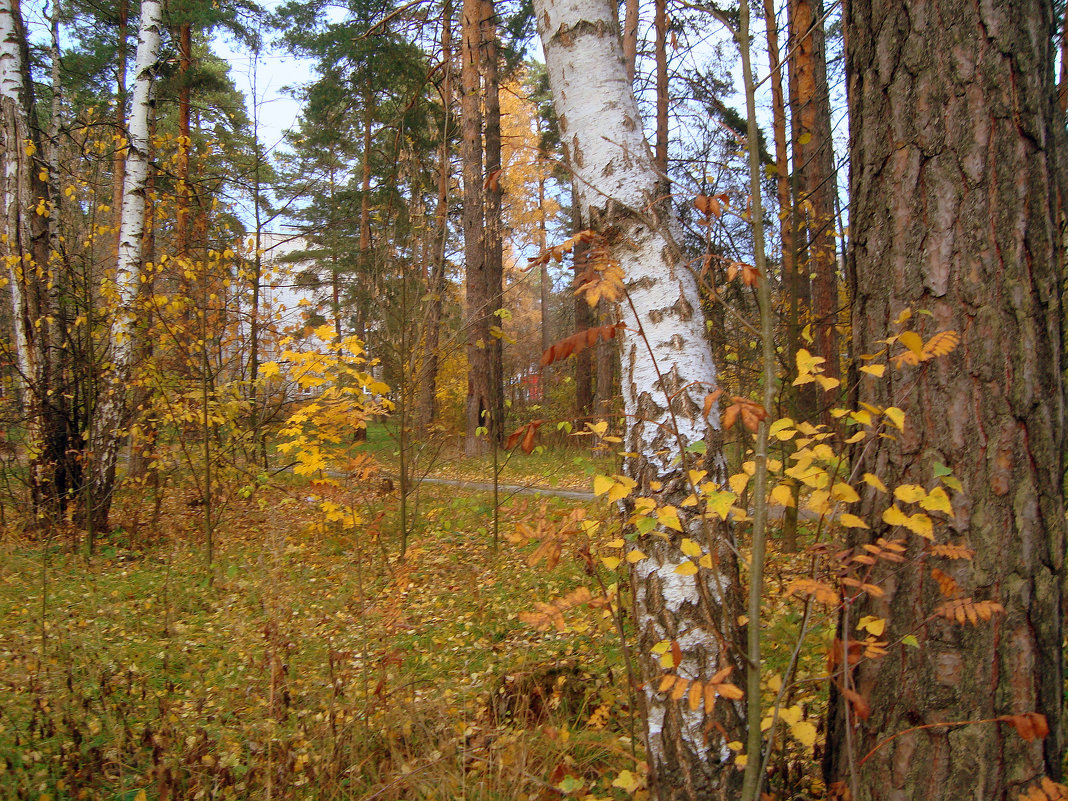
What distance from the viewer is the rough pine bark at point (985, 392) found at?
1.43 meters

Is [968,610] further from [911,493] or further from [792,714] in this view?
[792,714]

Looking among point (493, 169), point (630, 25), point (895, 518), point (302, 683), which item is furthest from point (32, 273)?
point (630, 25)

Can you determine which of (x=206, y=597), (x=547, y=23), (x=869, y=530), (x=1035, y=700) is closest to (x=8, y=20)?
(x=206, y=597)

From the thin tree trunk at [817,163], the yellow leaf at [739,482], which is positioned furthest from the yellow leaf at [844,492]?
the thin tree trunk at [817,163]

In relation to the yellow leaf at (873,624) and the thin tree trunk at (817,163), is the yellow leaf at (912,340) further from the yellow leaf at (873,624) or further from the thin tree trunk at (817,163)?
the thin tree trunk at (817,163)

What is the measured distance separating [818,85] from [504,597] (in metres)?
5.26

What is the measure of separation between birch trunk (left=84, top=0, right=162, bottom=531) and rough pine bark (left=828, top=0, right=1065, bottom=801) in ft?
19.8

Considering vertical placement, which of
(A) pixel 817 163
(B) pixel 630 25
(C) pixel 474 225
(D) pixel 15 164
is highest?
(B) pixel 630 25

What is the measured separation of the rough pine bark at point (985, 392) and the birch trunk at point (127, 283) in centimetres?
603

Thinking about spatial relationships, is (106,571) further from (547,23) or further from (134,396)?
(547,23)

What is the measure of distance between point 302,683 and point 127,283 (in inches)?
171

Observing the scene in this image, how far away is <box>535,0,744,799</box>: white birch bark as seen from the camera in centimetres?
172

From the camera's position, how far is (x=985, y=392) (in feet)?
4.73

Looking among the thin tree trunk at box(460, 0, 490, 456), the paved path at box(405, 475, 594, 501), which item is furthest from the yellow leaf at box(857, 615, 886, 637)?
the thin tree trunk at box(460, 0, 490, 456)
